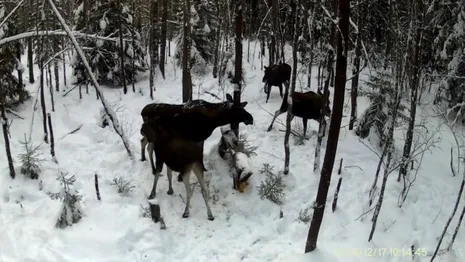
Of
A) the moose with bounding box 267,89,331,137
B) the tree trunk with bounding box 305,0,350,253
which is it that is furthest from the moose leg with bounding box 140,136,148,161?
the tree trunk with bounding box 305,0,350,253

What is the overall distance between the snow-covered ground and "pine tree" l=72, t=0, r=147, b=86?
332 centimetres

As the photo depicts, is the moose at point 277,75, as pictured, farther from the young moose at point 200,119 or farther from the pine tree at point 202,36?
the young moose at point 200,119

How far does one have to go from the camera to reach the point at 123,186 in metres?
9.43

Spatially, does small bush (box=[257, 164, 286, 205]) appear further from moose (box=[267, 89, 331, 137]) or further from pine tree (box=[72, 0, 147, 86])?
pine tree (box=[72, 0, 147, 86])

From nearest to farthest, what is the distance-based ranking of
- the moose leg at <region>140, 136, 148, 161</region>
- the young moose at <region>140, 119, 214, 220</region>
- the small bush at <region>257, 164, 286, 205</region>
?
the young moose at <region>140, 119, 214, 220</region>
the small bush at <region>257, 164, 286, 205</region>
the moose leg at <region>140, 136, 148, 161</region>

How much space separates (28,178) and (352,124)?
8871mm

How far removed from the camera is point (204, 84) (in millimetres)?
16703

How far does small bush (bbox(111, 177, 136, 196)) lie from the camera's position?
9383 millimetres

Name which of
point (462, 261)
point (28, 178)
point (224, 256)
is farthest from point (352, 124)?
point (28, 178)

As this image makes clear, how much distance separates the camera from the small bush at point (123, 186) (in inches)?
369

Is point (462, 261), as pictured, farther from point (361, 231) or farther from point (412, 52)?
point (412, 52)

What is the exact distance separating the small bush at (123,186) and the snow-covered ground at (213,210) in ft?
0.39

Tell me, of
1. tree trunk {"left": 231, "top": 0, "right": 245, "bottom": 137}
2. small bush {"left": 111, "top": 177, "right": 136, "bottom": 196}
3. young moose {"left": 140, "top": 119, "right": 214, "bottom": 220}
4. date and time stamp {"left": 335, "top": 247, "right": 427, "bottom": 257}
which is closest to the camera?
date and time stamp {"left": 335, "top": 247, "right": 427, "bottom": 257}

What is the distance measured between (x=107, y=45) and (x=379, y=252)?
11618 mm
